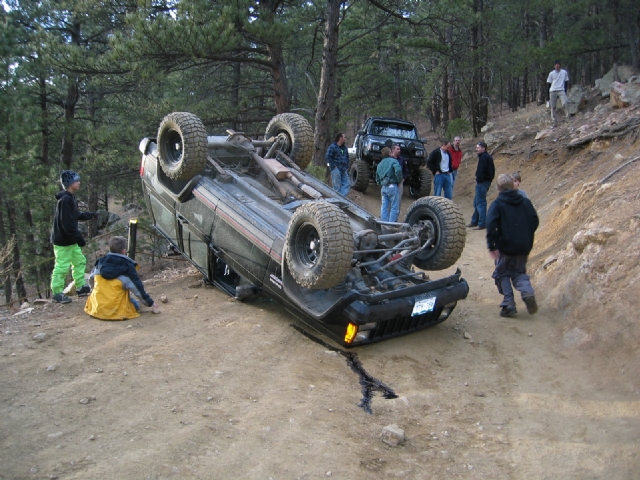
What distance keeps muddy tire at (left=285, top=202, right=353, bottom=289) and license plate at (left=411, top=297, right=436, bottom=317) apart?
916 mm

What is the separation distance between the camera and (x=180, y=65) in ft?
44.3

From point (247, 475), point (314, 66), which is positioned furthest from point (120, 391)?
point (314, 66)

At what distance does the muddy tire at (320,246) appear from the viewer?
527 centimetres

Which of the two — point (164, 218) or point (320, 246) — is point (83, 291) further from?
point (320, 246)

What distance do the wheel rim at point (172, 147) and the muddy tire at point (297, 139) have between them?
1572mm

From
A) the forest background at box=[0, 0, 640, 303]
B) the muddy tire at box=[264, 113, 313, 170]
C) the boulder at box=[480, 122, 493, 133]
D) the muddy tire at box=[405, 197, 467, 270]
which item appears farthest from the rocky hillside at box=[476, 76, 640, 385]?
the boulder at box=[480, 122, 493, 133]

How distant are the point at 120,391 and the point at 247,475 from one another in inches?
61.5

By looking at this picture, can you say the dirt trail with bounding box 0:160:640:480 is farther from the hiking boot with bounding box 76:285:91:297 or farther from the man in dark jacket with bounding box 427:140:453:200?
the man in dark jacket with bounding box 427:140:453:200

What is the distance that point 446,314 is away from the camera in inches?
248

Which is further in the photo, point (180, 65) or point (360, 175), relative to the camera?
point (360, 175)

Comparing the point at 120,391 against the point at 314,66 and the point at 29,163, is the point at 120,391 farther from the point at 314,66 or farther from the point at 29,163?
the point at 314,66

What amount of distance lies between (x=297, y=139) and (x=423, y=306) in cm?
361

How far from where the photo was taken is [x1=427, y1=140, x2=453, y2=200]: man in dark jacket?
482 inches

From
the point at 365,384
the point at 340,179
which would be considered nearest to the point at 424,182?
the point at 340,179
